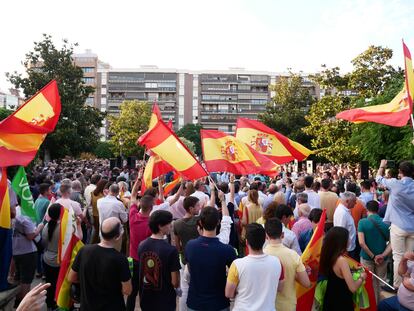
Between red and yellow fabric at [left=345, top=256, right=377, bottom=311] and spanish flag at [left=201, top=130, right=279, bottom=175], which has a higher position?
spanish flag at [left=201, top=130, right=279, bottom=175]

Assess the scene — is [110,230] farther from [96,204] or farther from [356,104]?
[356,104]

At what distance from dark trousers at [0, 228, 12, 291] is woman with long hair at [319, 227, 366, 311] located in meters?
3.34

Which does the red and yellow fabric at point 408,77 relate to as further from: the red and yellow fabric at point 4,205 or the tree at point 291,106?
the tree at point 291,106

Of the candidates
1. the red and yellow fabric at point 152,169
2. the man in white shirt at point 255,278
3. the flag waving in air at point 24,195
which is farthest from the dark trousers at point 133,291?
the red and yellow fabric at point 152,169

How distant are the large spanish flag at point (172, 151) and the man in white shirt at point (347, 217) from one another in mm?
2237

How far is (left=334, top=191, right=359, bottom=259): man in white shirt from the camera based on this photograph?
692 cm

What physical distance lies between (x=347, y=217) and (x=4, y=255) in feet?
16.2

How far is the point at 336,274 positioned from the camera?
4223 mm

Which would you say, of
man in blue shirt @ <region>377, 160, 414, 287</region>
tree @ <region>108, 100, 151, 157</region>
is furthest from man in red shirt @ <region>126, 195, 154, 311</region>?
tree @ <region>108, 100, 151, 157</region>

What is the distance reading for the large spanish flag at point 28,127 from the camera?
228 inches

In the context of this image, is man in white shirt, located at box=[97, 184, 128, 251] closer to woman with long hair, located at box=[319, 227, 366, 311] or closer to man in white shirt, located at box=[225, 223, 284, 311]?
man in white shirt, located at box=[225, 223, 284, 311]

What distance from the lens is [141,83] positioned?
92.2m

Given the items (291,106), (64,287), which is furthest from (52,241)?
(291,106)

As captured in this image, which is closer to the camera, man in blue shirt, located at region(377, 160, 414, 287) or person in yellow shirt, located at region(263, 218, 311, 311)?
person in yellow shirt, located at region(263, 218, 311, 311)
